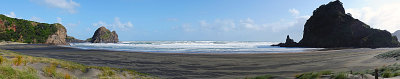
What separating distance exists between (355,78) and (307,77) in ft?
6.19

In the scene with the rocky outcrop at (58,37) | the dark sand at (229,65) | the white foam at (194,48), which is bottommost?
the dark sand at (229,65)

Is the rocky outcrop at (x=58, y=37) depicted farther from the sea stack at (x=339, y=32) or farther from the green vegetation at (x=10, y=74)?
the sea stack at (x=339, y=32)

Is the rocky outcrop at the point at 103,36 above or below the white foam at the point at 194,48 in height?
above

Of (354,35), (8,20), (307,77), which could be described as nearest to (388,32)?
(354,35)

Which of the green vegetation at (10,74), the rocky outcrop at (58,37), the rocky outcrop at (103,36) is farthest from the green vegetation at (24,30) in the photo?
the green vegetation at (10,74)

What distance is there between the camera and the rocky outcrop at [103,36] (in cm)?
13900

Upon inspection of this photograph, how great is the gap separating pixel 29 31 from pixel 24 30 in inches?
90.4

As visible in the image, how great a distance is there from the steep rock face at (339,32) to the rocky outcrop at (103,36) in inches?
5246

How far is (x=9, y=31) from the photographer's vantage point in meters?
80.7

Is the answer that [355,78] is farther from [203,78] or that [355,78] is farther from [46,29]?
[46,29]

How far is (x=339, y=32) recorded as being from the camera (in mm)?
63844

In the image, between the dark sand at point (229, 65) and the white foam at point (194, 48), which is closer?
the dark sand at point (229, 65)

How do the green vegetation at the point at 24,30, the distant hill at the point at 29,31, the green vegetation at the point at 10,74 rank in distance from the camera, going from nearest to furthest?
the green vegetation at the point at 10,74
the green vegetation at the point at 24,30
the distant hill at the point at 29,31

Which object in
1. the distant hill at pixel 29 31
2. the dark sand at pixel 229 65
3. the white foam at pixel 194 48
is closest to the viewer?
the dark sand at pixel 229 65
